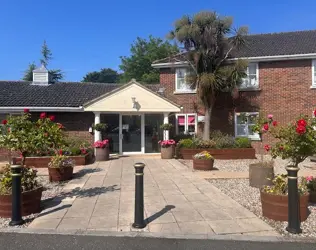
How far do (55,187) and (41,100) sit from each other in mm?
8829

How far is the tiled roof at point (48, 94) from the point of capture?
14828mm

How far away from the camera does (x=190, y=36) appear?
554 inches

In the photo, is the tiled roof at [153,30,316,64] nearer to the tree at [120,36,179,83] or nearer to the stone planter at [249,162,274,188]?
the stone planter at [249,162,274,188]

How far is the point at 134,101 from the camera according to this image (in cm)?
1427

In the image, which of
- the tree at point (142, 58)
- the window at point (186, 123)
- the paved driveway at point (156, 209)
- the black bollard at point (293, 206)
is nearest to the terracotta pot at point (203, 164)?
the paved driveway at point (156, 209)

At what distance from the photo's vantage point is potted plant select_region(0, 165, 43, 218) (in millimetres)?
5152

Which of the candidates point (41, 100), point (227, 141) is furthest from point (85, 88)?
point (227, 141)

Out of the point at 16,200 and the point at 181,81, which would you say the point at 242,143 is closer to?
the point at 181,81

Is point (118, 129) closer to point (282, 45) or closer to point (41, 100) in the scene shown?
point (41, 100)

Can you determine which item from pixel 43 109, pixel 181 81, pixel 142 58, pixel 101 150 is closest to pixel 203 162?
pixel 101 150

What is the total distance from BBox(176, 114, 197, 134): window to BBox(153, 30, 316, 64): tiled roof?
338 cm

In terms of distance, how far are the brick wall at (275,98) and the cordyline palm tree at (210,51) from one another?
67.1 inches

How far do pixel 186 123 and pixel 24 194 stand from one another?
12.0 meters

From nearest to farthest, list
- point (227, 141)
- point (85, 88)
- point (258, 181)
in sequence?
point (258, 181)
point (227, 141)
point (85, 88)
